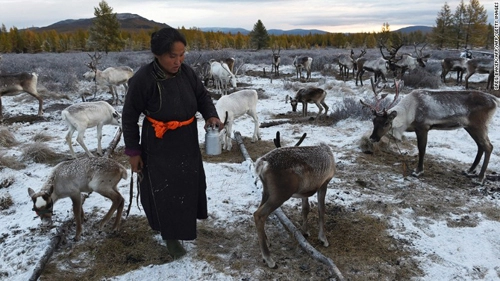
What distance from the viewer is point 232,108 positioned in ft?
25.6

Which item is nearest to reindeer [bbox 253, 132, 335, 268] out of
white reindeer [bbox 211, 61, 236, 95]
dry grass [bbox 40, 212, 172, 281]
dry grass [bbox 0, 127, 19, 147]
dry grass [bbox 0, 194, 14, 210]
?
dry grass [bbox 40, 212, 172, 281]

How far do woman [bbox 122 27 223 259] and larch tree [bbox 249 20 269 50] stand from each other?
1977 inches

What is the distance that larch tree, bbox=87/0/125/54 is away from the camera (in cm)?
3850

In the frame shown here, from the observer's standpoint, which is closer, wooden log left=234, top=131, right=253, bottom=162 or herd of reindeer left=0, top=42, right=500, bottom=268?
herd of reindeer left=0, top=42, right=500, bottom=268

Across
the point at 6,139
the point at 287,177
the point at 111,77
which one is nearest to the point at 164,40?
the point at 287,177

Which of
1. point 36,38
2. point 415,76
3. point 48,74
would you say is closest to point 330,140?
point 415,76

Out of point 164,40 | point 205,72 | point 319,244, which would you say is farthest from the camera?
point 205,72

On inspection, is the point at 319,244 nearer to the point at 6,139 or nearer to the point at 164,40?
the point at 164,40

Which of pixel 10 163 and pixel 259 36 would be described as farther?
pixel 259 36

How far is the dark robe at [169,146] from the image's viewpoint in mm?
3232

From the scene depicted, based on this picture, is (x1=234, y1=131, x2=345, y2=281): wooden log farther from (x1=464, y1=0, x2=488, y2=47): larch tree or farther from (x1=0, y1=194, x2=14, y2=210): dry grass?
(x1=464, y1=0, x2=488, y2=47): larch tree

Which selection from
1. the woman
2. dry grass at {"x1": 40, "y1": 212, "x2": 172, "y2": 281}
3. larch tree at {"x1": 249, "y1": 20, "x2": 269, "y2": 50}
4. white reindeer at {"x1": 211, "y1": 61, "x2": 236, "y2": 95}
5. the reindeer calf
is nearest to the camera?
the woman

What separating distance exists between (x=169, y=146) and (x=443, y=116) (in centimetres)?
478

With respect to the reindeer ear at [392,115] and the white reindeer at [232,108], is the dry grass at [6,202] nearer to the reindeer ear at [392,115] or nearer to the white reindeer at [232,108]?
the white reindeer at [232,108]
